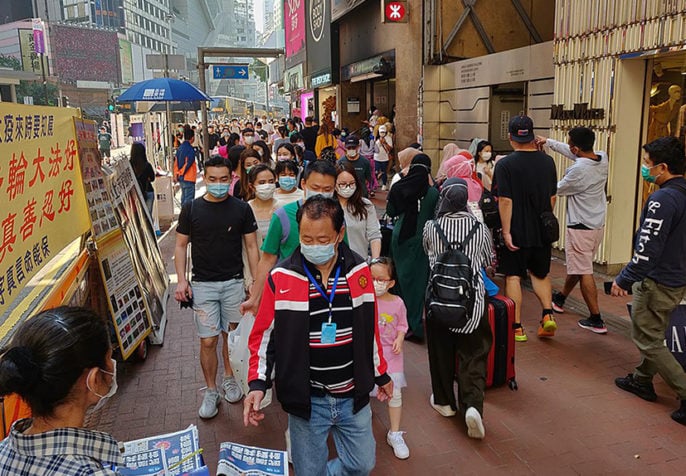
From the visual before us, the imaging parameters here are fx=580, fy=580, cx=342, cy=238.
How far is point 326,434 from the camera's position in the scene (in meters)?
2.66

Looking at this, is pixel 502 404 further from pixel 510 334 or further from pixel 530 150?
pixel 530 150

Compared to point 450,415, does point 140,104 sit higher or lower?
higher

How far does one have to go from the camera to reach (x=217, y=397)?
4.46 m

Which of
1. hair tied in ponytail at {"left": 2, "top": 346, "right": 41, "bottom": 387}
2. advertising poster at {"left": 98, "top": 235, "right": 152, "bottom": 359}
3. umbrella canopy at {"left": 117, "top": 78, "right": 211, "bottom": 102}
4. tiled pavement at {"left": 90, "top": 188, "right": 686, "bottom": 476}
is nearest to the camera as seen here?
hair tied in ponytail at {"left": 2, "top": 346, "right": 41, "bottom": 387}

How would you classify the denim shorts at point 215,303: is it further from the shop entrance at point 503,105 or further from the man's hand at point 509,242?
the shop entrance at point 503,105

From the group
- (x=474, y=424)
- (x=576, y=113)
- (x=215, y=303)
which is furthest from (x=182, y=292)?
(x=576, y=113)

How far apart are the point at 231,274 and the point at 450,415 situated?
195 cm

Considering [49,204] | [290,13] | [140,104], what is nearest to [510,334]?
[49,204]

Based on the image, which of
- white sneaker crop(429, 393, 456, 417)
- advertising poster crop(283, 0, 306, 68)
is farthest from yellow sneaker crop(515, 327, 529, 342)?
advertising poster crop(283, 0, 306, 68)

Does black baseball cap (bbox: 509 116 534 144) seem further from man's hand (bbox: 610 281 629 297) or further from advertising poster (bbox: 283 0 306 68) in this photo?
advertising poster (bbox: 283 0 306 68)

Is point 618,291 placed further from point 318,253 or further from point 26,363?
point 26,363

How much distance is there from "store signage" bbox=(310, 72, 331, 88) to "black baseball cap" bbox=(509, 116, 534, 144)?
698 inches

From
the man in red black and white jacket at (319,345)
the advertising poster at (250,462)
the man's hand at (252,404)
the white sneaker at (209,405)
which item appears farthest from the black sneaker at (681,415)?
the white sneaker at (209,405)

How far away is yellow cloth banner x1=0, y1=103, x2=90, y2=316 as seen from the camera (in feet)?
10.4
